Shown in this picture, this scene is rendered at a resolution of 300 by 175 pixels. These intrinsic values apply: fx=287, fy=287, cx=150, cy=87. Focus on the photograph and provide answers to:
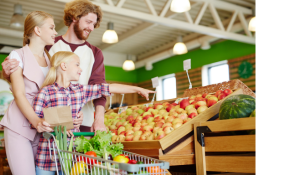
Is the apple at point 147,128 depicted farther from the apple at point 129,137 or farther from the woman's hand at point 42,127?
the woman's hand at point 42,127

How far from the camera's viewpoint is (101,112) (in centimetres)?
200

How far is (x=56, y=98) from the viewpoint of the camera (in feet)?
5.52

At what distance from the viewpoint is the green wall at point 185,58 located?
28.2ft

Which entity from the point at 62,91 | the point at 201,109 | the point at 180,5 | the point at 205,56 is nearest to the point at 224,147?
the point at 201,109

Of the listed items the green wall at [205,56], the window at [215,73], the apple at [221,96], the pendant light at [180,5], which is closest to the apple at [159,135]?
the apple at [221,96]

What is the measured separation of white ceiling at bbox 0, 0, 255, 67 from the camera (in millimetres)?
6561

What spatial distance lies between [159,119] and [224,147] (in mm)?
801

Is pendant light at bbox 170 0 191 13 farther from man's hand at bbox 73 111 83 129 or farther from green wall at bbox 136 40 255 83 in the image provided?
green wall at bbox 136 40 255 83

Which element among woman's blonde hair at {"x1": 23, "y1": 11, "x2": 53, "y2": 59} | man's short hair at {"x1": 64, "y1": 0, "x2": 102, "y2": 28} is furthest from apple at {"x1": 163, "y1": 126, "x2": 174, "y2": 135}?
woman's blonde hair at {"x1": 23, "y1": 11, "x2": 53, "y2": 59}

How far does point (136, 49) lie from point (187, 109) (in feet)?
30.8

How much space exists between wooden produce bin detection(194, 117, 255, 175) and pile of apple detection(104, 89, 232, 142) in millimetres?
269

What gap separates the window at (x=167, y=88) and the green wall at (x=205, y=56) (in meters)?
0.25

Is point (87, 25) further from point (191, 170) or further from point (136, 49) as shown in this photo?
point (136, 49)

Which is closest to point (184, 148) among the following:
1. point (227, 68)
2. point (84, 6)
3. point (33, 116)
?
point (33, 116)
